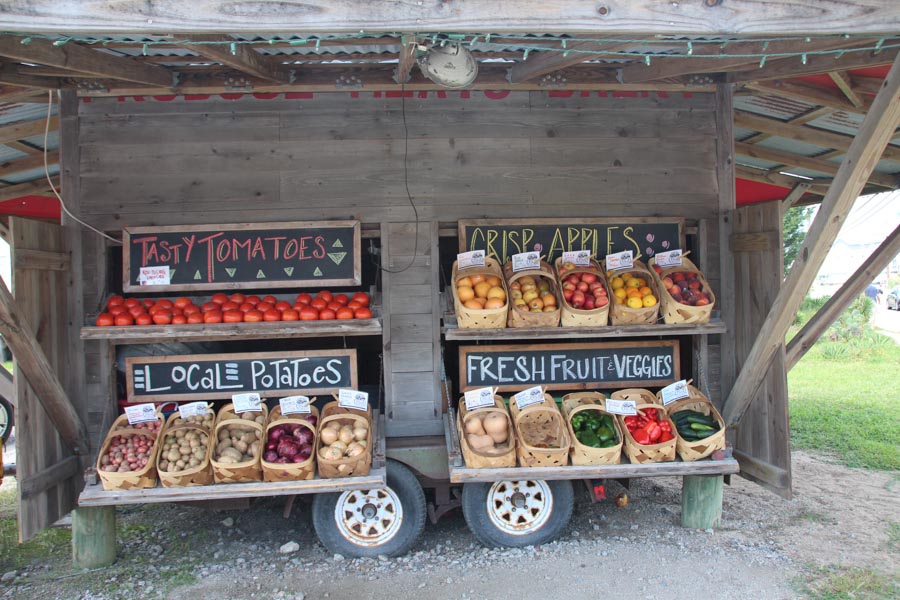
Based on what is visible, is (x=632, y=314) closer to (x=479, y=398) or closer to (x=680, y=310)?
(x=680, y=310)

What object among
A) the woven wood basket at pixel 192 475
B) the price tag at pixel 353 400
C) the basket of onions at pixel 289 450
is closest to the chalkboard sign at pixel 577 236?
the price tag at pixel 353 400

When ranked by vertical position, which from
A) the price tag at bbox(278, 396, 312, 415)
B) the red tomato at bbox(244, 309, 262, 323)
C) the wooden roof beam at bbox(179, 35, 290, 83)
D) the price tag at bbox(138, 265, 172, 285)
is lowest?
the price tag at bbox(278, 396, 312, 415)

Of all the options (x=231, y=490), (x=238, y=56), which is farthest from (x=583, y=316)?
(x=238, y=56)

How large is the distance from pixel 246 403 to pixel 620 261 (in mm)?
3058

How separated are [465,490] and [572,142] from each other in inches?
113

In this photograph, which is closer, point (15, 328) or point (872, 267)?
point (15, 328)

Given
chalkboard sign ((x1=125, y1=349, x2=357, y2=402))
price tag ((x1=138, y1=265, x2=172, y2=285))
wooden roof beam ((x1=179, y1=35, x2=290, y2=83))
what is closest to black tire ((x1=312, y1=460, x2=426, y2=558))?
chalkboard sign ((x1=125, y1=349, x2=357, y2=402))

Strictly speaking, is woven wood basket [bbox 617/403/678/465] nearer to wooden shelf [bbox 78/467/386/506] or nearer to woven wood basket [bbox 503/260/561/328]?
woven wood basket [bbox 503/260/561/328]

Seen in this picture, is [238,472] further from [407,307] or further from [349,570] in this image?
[407,307]

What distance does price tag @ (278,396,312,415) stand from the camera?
513 cm

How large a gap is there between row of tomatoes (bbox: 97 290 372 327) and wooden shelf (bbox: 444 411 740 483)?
1.25 meters

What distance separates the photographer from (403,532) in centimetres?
512

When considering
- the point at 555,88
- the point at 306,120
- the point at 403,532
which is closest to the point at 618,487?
the point at 403,532

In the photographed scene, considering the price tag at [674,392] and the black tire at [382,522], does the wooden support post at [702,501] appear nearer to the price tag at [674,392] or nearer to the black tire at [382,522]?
the price tag at [674,392]
